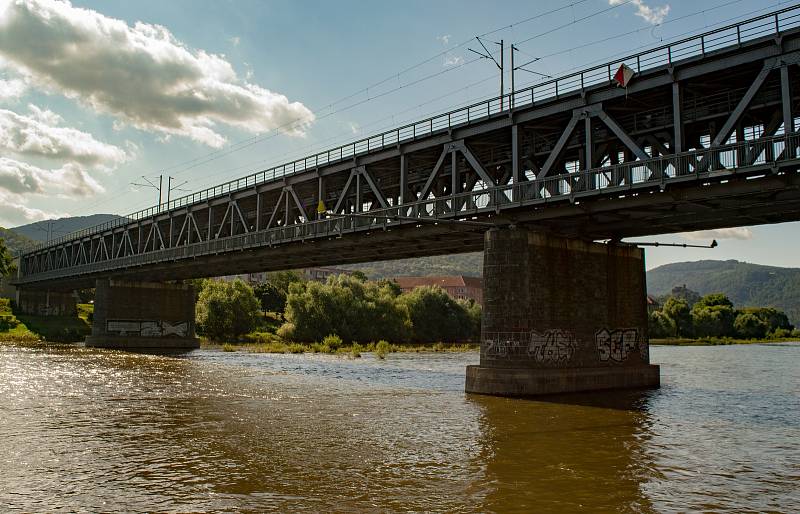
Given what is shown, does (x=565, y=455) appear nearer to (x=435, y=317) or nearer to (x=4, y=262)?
(x=435, y=317)

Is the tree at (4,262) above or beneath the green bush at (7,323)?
above

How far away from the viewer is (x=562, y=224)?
37.7 m

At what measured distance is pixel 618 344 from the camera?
1558 inches

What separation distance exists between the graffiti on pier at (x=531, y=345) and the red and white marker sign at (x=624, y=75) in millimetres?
13137

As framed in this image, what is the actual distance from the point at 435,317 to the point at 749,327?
108375 mm

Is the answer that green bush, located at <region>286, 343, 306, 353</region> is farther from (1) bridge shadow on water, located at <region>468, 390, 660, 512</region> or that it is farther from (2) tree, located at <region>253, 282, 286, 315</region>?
(2) tree, located at <region>253, 282, 286, 315</region>

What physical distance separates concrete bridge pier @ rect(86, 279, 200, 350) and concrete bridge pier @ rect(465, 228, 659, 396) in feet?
198

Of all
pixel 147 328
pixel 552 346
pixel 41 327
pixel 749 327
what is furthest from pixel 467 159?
pixel 749 327

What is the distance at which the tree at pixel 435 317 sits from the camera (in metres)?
109

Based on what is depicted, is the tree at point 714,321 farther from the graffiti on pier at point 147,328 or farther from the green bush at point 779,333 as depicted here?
the graffiti on pier at point 147,328

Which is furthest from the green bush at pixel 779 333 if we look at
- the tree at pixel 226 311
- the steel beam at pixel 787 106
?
the steel beam at pixel 787 106

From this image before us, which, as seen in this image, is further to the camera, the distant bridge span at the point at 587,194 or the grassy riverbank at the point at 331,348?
the grassy riverbank at the point at 331,348

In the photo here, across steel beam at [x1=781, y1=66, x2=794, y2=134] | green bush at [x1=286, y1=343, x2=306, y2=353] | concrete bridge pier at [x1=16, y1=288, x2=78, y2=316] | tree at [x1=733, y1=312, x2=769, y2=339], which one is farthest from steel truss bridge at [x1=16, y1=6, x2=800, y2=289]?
tree at [x1=733, y1=312, x2=769, y2=339]

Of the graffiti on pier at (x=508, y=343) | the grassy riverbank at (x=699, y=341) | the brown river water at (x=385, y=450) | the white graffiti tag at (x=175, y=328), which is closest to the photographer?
the brown river water at (x=385, y=450)
